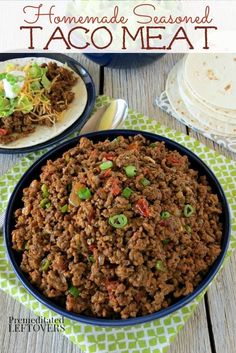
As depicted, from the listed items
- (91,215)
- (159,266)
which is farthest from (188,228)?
(91,215)

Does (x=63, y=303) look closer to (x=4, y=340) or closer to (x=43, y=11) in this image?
(x=4, y=340)

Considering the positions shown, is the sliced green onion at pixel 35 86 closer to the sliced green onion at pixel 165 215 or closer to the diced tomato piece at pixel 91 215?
the diced tomato piece at pixel 91 215

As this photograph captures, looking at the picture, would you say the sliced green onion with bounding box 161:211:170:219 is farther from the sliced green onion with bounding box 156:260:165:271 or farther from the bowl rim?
the bowl rim

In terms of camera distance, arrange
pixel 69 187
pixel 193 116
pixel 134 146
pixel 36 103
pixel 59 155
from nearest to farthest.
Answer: pixel 69 187 < pixel 134 146 < pixel 59 155 < pixel 36 103 < pixel 193 116

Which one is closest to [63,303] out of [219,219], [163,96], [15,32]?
[219,219]

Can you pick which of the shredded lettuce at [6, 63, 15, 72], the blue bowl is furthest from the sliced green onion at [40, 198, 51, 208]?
the shredded lettuce at [6, 63, 15, 72]

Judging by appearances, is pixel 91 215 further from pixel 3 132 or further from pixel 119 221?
pixel 3 132
